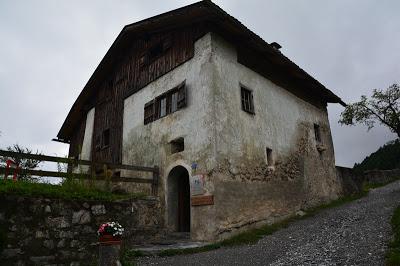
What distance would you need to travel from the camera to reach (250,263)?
5871 millimetres

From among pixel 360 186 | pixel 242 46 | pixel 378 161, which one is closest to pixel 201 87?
pixel 242 46

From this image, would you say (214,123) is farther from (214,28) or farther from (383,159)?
(383,159)

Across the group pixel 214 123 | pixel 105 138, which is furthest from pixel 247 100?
pixel 105 138

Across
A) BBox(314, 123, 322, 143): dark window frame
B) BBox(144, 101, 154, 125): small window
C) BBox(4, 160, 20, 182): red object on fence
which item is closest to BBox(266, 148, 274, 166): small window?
BBox(144, 101, 154, 125): small window

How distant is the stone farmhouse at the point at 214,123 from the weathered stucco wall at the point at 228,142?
4 cm

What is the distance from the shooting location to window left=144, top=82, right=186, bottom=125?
10336mm

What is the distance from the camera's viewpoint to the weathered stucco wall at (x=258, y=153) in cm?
891

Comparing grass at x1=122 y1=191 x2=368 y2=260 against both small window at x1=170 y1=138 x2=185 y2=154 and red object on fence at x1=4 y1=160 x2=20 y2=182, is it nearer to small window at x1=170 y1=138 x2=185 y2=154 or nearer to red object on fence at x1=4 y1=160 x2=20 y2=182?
red object on fence at x1=4 y1=160 x2=20 y2=182

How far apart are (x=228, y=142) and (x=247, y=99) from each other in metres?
2.34

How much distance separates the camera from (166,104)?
11.2 meters

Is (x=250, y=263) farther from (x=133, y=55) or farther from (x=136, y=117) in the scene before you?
(x=133, y=55)

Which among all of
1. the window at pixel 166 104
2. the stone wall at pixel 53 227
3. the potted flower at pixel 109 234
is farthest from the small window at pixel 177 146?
the potted flower at pixel 109 234

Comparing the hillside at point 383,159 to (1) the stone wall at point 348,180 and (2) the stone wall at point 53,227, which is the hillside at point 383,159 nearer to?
(1) the stone wall at point 348,180

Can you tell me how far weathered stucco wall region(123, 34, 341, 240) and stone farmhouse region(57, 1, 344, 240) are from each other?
4cm
